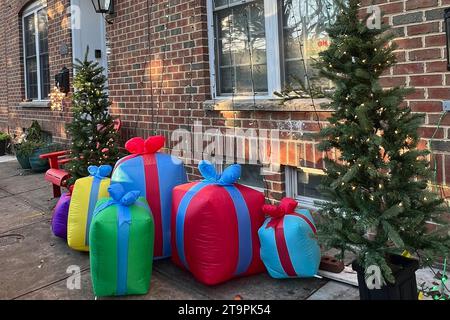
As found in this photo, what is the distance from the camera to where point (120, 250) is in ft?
9.71

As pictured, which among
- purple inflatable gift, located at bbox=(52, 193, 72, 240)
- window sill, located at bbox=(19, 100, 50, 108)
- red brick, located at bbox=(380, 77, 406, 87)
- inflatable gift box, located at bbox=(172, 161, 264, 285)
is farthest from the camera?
window sill, located at bbox=(19, 100, 50, 108)

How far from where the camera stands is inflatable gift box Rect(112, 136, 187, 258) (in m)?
3.59

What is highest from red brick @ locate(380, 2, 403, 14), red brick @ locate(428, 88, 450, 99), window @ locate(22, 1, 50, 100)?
window @ locate(22, 1, 50, 100)

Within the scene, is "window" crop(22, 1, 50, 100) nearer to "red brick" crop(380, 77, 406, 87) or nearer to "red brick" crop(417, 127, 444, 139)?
"red brick" crop(380, 77, 406, 87)

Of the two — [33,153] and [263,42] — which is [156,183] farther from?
[33,153]

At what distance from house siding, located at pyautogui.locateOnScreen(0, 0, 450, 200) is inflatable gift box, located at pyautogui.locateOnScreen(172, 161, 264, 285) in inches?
36.2

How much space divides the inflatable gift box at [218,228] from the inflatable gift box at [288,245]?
112 millimetres

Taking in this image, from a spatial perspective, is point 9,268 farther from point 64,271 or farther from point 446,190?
point 446,190

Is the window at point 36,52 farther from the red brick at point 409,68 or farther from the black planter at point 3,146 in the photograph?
the red brick at point 409,68

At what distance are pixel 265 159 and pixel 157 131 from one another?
1.71m

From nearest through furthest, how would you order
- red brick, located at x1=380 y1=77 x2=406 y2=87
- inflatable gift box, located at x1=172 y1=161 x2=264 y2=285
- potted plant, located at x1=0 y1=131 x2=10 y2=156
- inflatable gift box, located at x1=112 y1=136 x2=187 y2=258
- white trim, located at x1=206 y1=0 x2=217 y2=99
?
inflatable gift box, located at x1=172 y1=161 x2=264 y2=285
red brick, located at x1=380 y1=77 x2=406 y2=87
inflatable gift box, located at x1=112 y1=136 x2=187 y2=258
white trim, located at x1=206 y1=0 x2=217 y2=99
potted plant, located at x1=0 y1=131 x2=10 y2=156

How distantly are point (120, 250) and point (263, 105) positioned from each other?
189cm

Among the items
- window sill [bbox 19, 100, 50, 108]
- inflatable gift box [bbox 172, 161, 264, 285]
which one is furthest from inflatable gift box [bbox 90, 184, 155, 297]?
window sill [bbox 19, 100, 50, 108]

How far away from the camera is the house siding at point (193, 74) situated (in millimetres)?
3025
